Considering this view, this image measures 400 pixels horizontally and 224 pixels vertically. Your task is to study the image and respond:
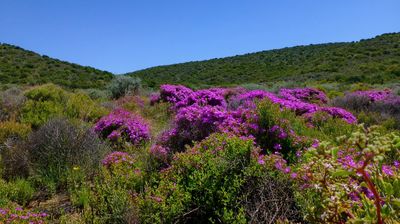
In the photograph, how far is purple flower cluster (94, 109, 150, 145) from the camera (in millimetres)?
8469

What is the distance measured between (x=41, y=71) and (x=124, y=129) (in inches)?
995

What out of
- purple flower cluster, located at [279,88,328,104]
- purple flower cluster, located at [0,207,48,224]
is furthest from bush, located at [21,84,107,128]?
purple flower cluster, located at [279,88,328,104]

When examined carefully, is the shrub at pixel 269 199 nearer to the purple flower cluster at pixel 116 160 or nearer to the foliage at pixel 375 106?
the purple flower cluster at pixel 116 160

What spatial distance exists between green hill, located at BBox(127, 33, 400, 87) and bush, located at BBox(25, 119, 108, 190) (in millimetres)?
20783

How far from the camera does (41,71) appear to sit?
30750mm

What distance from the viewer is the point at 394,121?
33.6 ft

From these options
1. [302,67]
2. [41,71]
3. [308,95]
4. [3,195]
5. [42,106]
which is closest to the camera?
[3,195]

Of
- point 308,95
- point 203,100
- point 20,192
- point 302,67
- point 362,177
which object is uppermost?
point 362,177

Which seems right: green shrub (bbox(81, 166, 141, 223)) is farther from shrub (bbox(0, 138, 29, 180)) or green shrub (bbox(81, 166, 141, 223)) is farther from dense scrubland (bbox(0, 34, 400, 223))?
shrub (bbox(0, 138, 29, 180))

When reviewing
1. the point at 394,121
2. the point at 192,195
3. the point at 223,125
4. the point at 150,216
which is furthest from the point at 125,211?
the point at 394,121

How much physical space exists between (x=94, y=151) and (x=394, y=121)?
8.33 meters

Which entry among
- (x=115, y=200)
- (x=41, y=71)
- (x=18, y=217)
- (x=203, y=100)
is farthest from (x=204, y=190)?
(x=41, y=71)

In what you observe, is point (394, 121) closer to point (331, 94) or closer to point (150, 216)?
point (331, 94)

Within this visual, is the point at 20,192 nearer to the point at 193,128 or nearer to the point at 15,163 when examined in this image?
the point at 15,163
